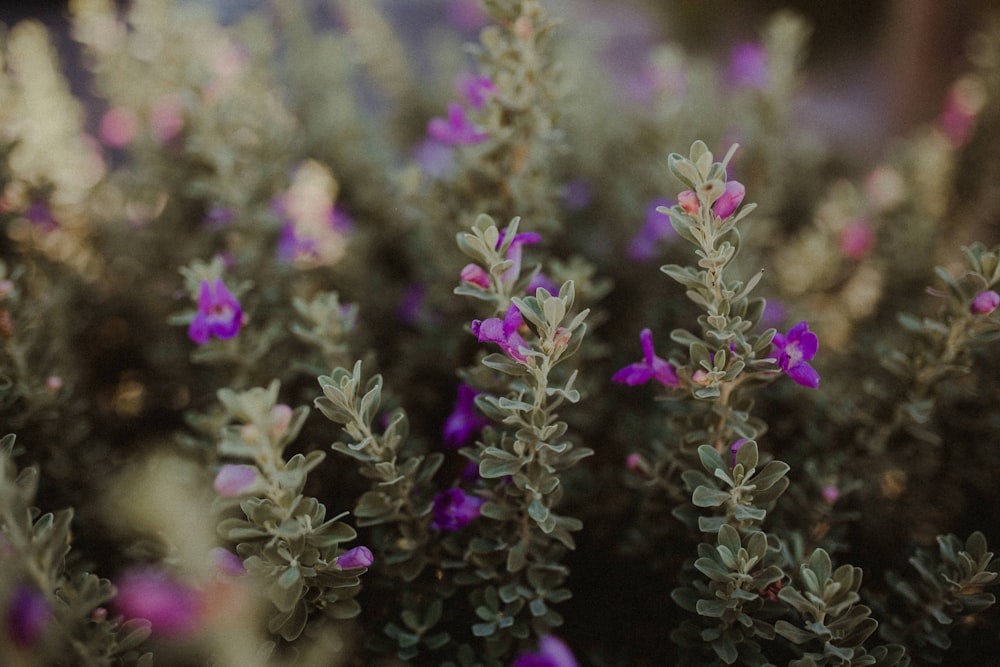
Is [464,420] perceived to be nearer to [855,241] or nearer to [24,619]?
[24,619]


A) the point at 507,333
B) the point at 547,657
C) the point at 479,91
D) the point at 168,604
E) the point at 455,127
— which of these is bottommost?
the point at 547,657

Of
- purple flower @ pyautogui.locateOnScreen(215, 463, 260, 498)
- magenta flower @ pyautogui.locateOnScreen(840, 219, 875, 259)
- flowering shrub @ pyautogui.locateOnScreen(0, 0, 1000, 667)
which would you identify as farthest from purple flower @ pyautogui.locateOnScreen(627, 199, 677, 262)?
purple flower @ pyautogui.locateOnScreen(215, 463, 260, 498)

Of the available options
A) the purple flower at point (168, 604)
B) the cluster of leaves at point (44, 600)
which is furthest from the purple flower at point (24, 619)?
the purple flower at point (168, 604)

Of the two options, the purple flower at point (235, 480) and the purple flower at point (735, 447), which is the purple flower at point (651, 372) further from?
the purple flower at point (235, 480)

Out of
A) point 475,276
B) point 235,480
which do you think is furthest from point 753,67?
point 235,480

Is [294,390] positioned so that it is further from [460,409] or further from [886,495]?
[886,495]
